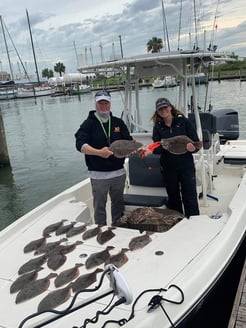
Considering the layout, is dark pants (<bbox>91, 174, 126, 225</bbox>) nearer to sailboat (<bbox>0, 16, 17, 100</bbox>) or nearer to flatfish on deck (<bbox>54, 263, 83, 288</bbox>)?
flatfish on deck (<bbox>54, 263, 83, 288</bbox>)

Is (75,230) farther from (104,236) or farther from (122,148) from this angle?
(122,148)

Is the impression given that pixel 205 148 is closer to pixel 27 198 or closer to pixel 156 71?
pixel 156 71

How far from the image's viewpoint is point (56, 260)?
10.7ft

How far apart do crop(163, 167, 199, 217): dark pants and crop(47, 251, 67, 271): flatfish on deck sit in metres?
1.60

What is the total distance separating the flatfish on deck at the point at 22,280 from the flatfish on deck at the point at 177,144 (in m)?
1.85

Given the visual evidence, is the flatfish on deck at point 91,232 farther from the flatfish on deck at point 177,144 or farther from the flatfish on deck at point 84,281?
the flatfish on deck at point 177,144

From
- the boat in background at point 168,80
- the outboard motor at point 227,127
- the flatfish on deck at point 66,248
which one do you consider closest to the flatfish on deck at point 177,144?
the flatfish on deck at point 66,248

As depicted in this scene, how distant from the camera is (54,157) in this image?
1745 centimetres

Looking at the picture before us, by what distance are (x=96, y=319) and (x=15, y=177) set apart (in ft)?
43.1

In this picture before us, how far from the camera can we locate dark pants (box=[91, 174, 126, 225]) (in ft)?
13.9

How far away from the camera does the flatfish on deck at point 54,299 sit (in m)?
2.71

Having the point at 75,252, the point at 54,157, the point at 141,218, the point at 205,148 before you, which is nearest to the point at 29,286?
the point at 75,252

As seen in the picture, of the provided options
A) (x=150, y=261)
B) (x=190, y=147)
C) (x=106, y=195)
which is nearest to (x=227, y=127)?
(x=190, y=147)

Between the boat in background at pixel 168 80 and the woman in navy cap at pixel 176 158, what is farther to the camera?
the boat in background at pixel 168 80
